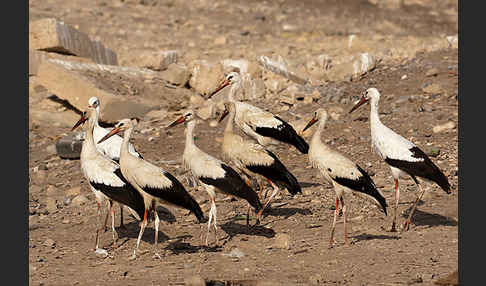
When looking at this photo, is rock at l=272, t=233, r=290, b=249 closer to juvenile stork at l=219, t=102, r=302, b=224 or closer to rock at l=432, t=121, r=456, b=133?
juvenile stork at l=219, t=102, r=302, b=224

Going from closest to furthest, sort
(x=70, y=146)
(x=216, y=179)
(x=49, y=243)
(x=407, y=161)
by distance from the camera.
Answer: (x=216, y=179) < (x=407, y=161) < (x=49, y=243) < (x=70, y=146)

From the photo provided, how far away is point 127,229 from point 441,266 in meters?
4.36

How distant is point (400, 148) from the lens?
29.3ft

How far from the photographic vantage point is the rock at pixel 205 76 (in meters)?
16.0

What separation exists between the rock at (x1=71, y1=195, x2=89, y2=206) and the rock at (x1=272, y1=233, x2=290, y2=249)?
377cm

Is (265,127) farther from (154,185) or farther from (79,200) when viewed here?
(154,185)

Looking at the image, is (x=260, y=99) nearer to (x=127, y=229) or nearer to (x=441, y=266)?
(x=127, y=229)

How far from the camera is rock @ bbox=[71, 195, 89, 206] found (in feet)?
36.3

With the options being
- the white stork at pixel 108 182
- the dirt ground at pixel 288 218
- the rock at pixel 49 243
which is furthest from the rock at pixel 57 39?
the rock at pixel 49 243

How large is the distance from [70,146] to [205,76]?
4017 mm

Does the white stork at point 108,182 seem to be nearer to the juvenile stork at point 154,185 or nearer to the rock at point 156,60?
the juvenile stork at point 154,185

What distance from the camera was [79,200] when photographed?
1110cm

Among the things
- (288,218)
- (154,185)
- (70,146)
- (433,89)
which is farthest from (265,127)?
(433,89)

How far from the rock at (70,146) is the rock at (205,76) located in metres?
3.54
